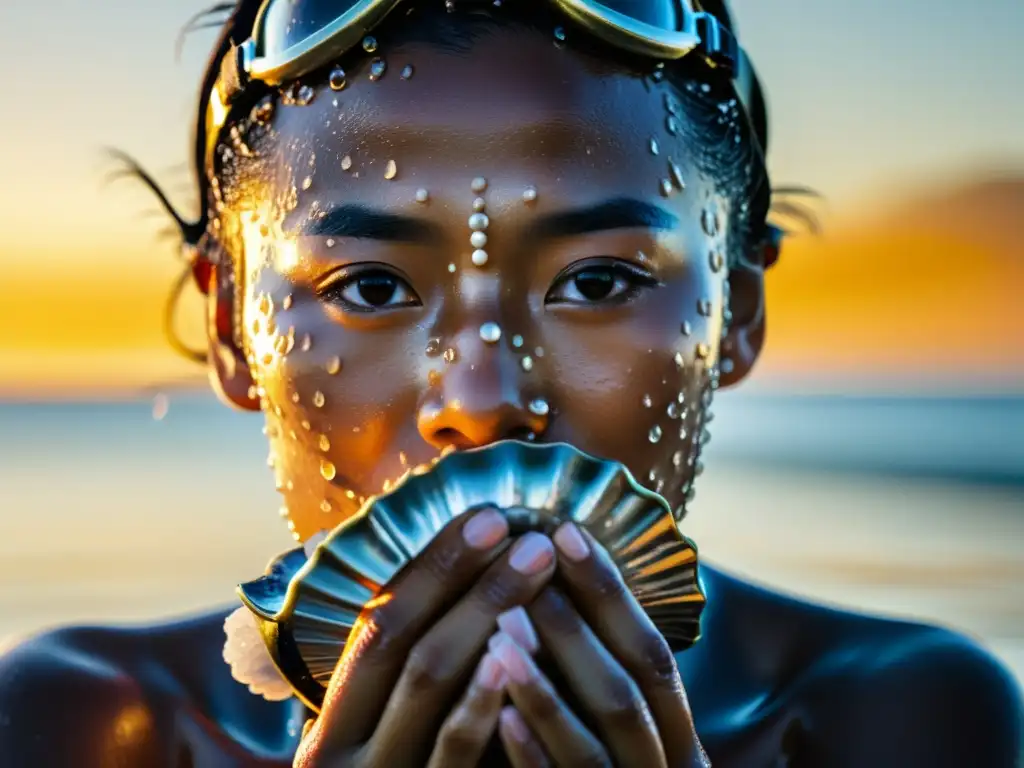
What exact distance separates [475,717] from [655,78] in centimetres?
117

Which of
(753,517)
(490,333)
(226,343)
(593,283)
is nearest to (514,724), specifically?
(490,333)

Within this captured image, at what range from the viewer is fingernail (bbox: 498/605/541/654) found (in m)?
1.47

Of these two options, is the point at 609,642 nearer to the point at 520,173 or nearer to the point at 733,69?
the point at 520,173

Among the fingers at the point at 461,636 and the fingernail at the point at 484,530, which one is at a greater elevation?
the fingernail at the point at 484,530

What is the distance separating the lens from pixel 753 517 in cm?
871

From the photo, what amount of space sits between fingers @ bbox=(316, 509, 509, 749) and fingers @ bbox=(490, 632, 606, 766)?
0.10 m

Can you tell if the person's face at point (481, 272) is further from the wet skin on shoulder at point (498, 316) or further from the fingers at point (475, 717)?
the fingers at point (475, 717)

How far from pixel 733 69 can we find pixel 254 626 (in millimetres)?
1348

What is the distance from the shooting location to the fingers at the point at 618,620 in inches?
58.8

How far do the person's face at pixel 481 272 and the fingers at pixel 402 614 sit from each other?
1.07 feet

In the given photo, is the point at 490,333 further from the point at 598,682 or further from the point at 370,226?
the point at 598,682

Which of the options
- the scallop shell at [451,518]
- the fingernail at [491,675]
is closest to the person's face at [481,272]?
the scallop shell at [451,518]

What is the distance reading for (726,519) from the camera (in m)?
8.52

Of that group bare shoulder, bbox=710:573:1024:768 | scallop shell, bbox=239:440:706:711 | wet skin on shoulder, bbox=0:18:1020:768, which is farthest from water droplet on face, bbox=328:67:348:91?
bare shoulder, bbox=710:573:1024:768
